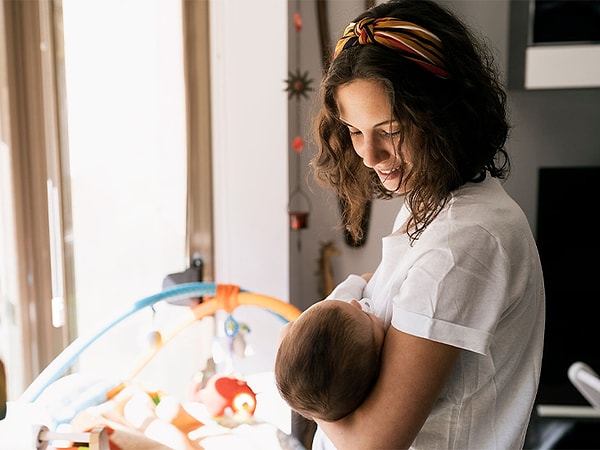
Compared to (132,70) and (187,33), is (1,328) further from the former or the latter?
(187,33)

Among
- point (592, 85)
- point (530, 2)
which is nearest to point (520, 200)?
point (592, 85)

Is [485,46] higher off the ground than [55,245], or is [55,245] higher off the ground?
[485,46]

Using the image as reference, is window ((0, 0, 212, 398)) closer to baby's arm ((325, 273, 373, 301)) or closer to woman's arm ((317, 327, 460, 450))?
baby's arm ((325, 273, 373, 301))

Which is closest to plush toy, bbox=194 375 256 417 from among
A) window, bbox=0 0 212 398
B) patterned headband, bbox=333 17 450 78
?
window, bbox=0 0 212 398

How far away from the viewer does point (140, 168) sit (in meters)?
1.50

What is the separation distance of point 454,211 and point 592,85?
139 centimetres

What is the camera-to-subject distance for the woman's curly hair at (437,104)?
1.95 ft

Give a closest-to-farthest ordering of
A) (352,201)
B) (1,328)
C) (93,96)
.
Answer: (352,201) < (1,328) < (93,96)

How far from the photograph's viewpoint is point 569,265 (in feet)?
6.37

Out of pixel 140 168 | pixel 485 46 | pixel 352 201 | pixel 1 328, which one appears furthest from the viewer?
pixel 140 168

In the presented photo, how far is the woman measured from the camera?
56cm

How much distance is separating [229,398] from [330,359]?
0.54m

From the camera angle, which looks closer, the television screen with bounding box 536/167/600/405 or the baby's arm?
the baby's arm

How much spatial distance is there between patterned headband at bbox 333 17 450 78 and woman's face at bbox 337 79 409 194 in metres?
0.04
